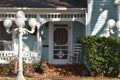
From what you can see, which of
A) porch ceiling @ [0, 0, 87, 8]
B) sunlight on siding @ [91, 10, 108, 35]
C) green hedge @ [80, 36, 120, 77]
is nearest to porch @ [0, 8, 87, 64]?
porch ceiling @ [0, 0, 87, 8]

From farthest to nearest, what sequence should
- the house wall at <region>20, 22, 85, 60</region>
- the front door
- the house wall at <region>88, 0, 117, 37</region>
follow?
the front door < the house wall at <region>20, 22, 85, 60</region> < the house wall at <region>88, 0, 117, 37</region>

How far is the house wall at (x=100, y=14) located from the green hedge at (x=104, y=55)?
2.72m

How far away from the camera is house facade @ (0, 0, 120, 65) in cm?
2053

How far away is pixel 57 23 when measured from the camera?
73.5 ft

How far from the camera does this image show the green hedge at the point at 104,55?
57.8 ft

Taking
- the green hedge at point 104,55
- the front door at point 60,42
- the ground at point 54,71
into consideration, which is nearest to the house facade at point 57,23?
the front door at point 60,42

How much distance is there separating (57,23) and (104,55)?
17.7 feet

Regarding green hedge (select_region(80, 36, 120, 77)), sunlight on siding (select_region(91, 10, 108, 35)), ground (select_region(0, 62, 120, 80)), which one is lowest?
ground (select_region(0, 62, 120, 80))

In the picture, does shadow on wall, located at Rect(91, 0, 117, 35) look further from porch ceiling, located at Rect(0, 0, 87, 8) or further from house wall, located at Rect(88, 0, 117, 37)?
porch ceiling, located at Rect(0, 0, 87, 8)

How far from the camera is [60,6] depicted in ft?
69.7

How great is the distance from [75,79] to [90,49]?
6.00 ft

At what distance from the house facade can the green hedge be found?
8.82ft

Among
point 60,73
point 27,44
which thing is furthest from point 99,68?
point 27,44

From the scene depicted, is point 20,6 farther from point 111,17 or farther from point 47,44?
point 111,17
